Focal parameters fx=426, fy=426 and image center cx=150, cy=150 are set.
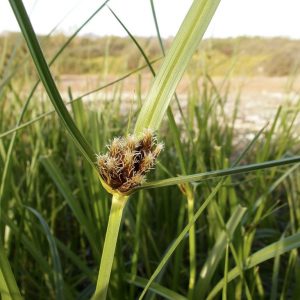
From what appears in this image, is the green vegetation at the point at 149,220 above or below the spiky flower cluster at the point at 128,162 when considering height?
below

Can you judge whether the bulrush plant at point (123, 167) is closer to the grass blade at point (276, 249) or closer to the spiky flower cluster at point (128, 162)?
the spiky flower cluster at point (128, 162)

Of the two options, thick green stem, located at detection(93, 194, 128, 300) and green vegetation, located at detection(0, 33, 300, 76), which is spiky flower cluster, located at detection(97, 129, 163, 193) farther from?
green vegetation, located at detection(0, 33, 300, 76)

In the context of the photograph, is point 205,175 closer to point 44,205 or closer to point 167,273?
point 167,273

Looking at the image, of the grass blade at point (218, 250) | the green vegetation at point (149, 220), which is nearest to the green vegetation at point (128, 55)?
the green vegetation at point (149, 220)

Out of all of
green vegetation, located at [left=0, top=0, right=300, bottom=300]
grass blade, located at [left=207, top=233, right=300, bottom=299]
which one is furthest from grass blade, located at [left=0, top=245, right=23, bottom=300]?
grass blade, located at [left=207, top=233, right=300, bottom=299]

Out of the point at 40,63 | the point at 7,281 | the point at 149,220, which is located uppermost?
the point at 40,63

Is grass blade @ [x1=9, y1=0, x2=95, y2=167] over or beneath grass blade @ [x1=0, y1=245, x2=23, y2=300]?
over

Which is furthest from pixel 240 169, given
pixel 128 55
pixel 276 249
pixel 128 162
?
pixel 128 55

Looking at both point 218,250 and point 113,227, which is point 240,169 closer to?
point 113,227
